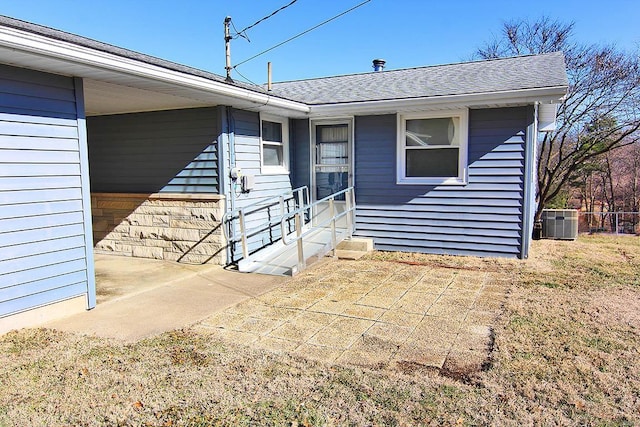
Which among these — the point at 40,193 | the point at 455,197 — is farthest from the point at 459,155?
the point at 40,193

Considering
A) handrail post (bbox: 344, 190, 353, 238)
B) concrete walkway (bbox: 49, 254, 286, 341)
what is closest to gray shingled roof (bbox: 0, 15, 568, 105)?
handrail post (bbox: 344, 190, 353, 238)

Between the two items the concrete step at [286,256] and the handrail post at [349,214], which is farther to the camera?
the handrail post at [349,214]

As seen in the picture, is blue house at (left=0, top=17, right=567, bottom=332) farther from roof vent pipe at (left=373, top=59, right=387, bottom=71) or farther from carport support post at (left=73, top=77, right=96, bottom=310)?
roof vent pipe at (left=373, top=59, right=387, bottom=71)

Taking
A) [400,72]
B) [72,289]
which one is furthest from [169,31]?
[72,289]

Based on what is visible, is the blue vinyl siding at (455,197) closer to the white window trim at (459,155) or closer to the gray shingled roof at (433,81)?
the white window trim at (459,155)

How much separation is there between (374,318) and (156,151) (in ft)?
15.4

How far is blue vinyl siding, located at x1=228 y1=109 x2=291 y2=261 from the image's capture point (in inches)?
270

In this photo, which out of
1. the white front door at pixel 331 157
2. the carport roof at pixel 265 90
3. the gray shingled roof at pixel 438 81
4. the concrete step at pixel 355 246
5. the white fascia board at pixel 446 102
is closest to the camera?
the carport roof at pixel 265 90

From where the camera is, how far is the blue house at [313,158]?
262 inches

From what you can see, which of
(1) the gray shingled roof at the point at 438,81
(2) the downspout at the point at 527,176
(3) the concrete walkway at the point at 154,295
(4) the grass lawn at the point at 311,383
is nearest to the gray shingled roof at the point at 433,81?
(1) the gray shingled roof at the point at 438,81

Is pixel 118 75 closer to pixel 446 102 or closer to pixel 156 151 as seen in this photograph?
pixel 156 151

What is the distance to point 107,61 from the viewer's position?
425 cm

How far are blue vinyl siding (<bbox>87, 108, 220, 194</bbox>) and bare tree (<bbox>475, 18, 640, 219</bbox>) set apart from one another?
1056cm

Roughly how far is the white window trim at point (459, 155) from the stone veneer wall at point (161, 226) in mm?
3112
